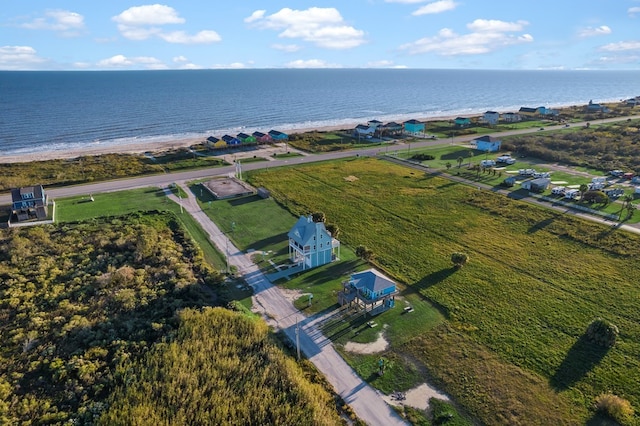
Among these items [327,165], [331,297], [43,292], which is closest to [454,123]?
[327,165]

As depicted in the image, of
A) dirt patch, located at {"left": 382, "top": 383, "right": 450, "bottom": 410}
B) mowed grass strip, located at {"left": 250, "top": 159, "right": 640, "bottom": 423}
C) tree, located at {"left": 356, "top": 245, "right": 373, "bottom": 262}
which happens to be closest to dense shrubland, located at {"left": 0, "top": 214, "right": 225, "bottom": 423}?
tree, located at {"left": 356, "top": 245, "right": 373, "bottom": 262}

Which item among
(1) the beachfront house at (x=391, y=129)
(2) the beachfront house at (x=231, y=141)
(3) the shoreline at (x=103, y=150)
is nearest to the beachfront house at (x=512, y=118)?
(1) the beachfront house at (x=391, y=129)

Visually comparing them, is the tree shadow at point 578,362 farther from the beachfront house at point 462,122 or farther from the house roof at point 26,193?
the beachfront house at point 462,122

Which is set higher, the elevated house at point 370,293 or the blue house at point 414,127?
the blue house at point 414,127

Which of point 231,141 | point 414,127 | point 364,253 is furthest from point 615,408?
point 414,127

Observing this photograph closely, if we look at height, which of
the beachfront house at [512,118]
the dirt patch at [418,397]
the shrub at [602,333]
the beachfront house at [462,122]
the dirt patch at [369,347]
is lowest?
the dirt patch at [418,397]

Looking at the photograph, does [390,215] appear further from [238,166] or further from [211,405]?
[211,405]

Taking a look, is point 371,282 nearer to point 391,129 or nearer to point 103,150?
point 391,129
